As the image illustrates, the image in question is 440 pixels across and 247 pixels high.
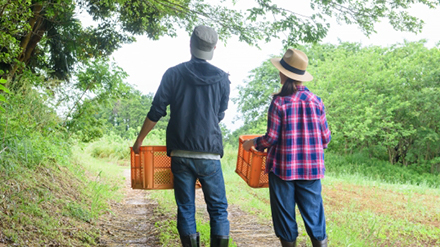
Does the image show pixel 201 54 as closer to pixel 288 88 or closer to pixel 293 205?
pixel 288 88

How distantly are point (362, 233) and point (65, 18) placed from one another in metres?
7.82

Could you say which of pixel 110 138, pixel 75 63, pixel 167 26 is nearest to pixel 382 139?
pixel 110 138

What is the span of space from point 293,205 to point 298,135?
1.81 feet

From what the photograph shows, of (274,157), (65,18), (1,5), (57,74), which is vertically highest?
(65,18)

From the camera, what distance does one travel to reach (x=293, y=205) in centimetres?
290

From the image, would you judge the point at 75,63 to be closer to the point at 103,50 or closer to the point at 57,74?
the point at 57,74

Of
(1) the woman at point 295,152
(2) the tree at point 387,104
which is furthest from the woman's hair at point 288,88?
(2) the tree at point 387,104

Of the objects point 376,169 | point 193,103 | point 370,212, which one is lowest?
point 376,169

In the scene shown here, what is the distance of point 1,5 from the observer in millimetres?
5320

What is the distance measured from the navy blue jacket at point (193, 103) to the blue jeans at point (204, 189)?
0.15 metres

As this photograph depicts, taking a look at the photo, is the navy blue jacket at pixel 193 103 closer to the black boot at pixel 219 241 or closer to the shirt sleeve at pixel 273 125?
the shirt sleeve at pixel 273 125

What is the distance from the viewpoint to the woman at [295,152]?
9.16ft

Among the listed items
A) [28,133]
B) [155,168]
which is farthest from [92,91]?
[155,168]

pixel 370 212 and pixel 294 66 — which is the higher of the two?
pixel 294 66
